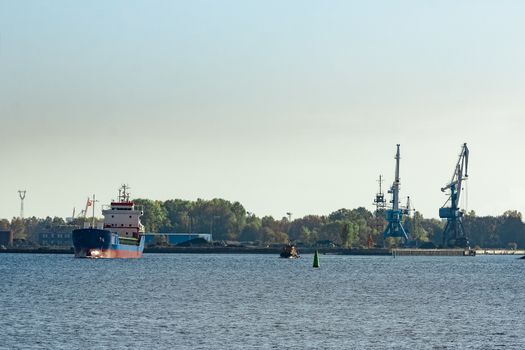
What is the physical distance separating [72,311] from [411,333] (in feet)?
92.0

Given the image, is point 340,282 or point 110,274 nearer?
point 340,282

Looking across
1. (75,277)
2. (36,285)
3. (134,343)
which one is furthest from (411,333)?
(75,277)

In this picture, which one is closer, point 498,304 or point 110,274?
point 498,304

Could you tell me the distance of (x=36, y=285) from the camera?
12750 cm

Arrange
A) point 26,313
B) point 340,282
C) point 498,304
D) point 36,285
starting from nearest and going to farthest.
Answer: point 26,313 → point 498,304 → point 36,285 → point 340,282

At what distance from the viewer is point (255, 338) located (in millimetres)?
73625

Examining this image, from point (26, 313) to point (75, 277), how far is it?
5913 cm

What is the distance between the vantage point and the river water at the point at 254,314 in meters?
71.9

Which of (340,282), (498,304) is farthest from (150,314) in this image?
(340,282)

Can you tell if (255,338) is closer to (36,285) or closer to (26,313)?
(26,313)

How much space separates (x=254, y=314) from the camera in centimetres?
9062

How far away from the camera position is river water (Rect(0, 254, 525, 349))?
7194cm

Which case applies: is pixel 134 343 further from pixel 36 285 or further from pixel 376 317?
pixel 36 285

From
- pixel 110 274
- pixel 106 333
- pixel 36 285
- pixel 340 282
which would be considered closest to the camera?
pixel 106 333
